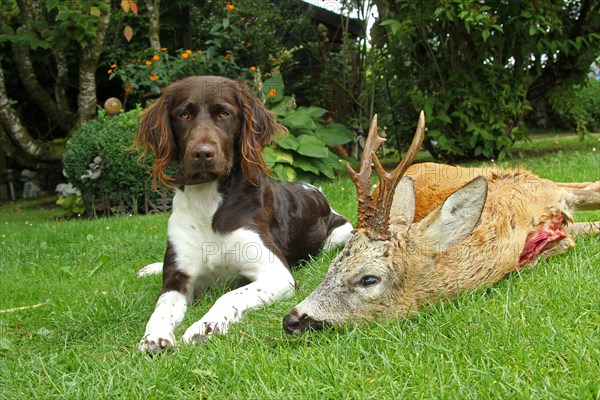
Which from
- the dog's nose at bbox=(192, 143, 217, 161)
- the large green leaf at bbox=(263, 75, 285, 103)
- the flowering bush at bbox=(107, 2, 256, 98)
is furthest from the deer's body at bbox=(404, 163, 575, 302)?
the flowering bush at bbox=(107, 2, 256, 98)

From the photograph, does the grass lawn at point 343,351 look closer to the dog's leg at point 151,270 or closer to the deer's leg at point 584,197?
the deer's leg at point 584,197

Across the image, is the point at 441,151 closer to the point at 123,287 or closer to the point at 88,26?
the point at 88,26

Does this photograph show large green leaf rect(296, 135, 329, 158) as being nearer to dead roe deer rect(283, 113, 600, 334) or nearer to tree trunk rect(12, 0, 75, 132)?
tree trunk rect(12, 0, 75, 132)

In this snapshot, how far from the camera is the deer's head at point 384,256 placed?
2.54 meters

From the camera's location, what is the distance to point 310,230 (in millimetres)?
4398

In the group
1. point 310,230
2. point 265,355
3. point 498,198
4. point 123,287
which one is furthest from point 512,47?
point 265,355

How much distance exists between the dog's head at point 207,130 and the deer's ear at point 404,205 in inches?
39.0

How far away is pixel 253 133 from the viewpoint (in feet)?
12.3

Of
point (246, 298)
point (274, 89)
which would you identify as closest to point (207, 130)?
point (246, 298)

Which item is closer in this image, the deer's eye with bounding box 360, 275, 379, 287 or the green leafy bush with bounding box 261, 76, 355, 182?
the deer's eye with bounding box 360, 275, 379, 287

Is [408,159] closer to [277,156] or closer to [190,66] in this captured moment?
[277,156]

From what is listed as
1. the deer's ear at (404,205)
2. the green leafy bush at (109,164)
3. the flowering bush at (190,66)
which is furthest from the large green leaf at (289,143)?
the deer's ear at (404,205)

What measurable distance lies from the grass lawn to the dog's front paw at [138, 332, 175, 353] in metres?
0.06

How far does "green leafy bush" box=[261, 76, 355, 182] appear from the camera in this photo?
827 centimetres
